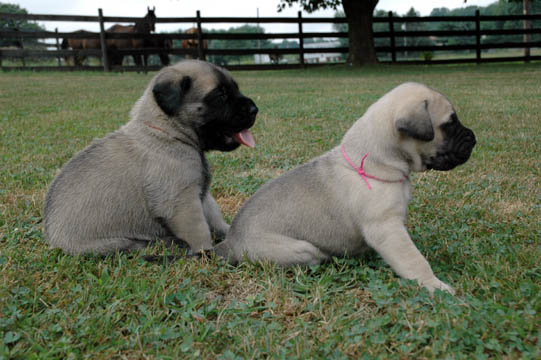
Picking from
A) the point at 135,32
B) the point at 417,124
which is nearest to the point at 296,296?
the point at 417,124

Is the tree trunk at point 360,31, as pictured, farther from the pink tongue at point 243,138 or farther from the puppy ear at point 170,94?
the puppy ear at point 170,94

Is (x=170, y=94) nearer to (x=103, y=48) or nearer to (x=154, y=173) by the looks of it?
(x=154, y=173)

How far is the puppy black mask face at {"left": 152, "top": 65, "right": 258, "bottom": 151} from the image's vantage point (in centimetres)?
354

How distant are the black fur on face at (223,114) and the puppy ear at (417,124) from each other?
1.24 meters

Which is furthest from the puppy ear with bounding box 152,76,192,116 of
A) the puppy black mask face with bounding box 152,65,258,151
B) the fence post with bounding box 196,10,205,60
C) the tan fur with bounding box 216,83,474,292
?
the fence post with bounding box 196,10,205,60

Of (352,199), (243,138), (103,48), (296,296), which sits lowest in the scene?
(296,296)

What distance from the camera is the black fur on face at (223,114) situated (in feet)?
11.9

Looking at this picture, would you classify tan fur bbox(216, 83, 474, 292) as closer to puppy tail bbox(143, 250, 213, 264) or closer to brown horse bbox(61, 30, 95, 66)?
puppy tail bbox(143, 250, 213, 264)

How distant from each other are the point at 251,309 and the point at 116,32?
2350 cm

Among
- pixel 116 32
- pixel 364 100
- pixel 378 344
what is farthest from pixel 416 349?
pixel 116 32

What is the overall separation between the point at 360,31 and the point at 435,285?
2402 centimetres

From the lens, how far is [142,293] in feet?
9.23

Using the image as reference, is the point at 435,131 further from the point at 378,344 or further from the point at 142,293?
the point at 142,293

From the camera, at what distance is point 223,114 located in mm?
3652
